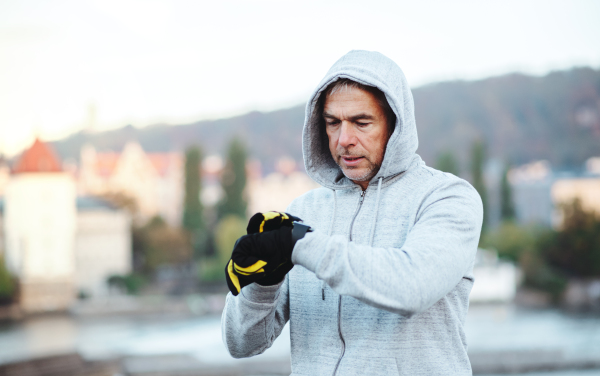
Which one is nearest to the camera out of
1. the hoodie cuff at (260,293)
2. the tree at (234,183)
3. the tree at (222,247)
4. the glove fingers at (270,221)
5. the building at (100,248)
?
the glove fingers at (270,221)

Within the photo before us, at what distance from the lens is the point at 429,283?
105cm

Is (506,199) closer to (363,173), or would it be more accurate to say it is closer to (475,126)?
(363,173)

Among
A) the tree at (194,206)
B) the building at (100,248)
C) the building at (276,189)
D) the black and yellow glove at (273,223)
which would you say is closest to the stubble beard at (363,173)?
the black and yellow glove at (273,223)

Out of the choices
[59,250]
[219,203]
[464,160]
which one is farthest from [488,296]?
[464,160]

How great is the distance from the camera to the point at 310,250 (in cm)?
106

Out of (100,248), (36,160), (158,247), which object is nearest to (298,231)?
(100,248)

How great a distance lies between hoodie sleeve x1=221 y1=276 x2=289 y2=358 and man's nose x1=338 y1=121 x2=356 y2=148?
0.32 metres

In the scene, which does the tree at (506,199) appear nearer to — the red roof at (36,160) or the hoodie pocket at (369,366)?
the red roof at (36,160)

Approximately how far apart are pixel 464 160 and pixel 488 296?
2390 inches

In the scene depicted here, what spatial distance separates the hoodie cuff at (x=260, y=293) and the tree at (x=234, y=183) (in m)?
38.6

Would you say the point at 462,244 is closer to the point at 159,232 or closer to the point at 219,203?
the point at 159,232

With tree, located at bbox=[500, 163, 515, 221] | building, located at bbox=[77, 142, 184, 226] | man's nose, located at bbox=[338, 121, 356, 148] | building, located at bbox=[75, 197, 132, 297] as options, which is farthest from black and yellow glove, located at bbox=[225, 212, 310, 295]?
building, located at bbox=[77, 142, 184, 226]

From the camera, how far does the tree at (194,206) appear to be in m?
38.0

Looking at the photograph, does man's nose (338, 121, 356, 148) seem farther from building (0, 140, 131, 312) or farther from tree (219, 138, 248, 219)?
tree (219, 138, 248, 219)
